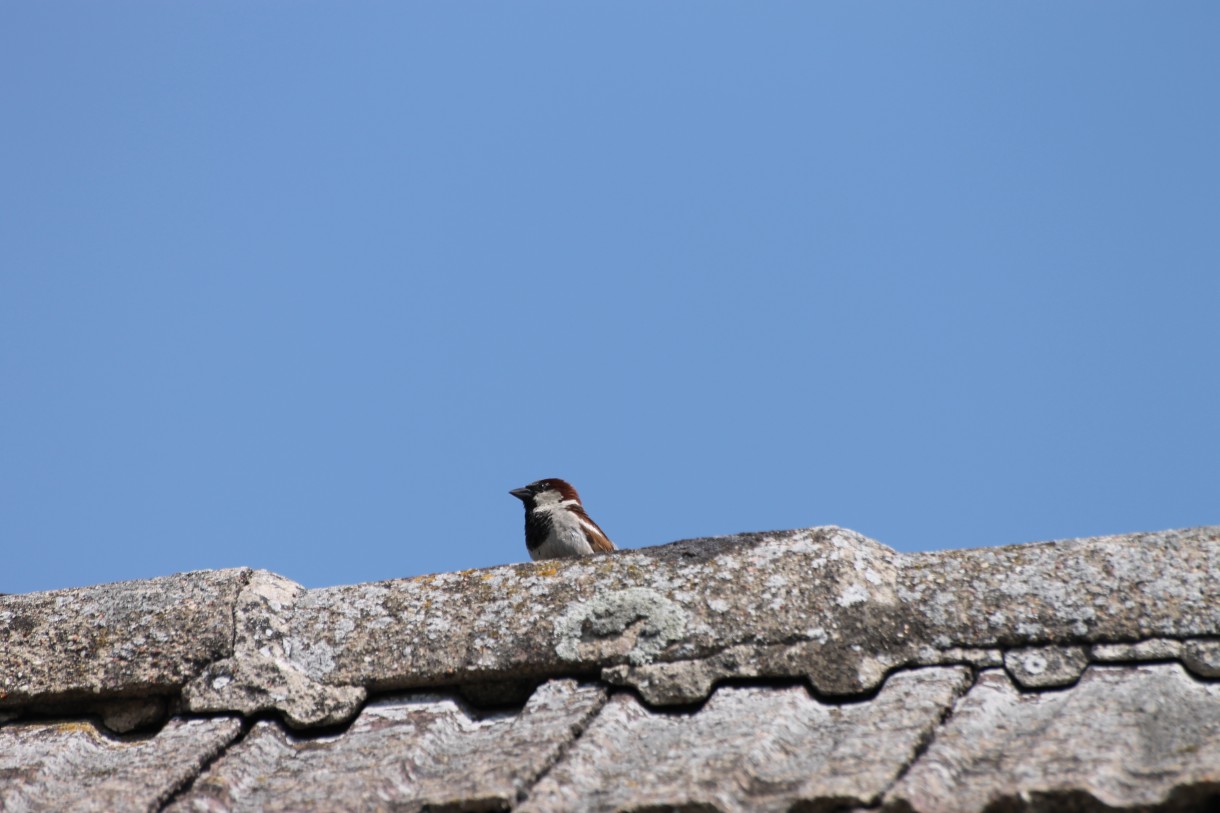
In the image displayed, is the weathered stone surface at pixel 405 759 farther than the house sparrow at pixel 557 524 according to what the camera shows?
No

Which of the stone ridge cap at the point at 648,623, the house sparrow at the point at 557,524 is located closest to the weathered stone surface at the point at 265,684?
the stone ridge cap at the point at 648,623

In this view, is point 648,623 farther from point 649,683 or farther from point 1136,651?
point 1136,651

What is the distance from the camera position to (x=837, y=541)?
272cm

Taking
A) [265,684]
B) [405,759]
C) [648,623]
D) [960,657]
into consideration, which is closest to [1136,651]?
[960,657]

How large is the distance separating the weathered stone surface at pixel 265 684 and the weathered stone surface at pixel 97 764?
6 cm

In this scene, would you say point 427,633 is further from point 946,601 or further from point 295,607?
point 946,601

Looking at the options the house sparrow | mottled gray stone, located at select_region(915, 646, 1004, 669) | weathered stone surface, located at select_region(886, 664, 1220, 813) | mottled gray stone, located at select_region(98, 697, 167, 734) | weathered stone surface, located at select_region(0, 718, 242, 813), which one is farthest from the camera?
the house sparrow

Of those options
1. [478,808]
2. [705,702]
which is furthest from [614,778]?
[705,702]

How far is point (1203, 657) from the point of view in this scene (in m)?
2.27

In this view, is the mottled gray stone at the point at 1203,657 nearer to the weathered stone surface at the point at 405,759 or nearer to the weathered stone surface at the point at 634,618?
the weathered stone surface at the point at 634,618

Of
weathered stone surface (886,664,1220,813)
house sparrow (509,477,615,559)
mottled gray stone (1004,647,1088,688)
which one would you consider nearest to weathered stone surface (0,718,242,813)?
weathered stone surface (886,664,1220,813)

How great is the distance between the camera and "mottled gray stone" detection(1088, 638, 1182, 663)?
230 cm

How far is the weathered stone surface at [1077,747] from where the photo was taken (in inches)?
66.4

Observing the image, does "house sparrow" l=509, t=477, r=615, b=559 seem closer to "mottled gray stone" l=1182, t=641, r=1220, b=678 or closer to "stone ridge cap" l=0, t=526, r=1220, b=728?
"stone ridge cap" l=0, t=526, r=1220, b=728
